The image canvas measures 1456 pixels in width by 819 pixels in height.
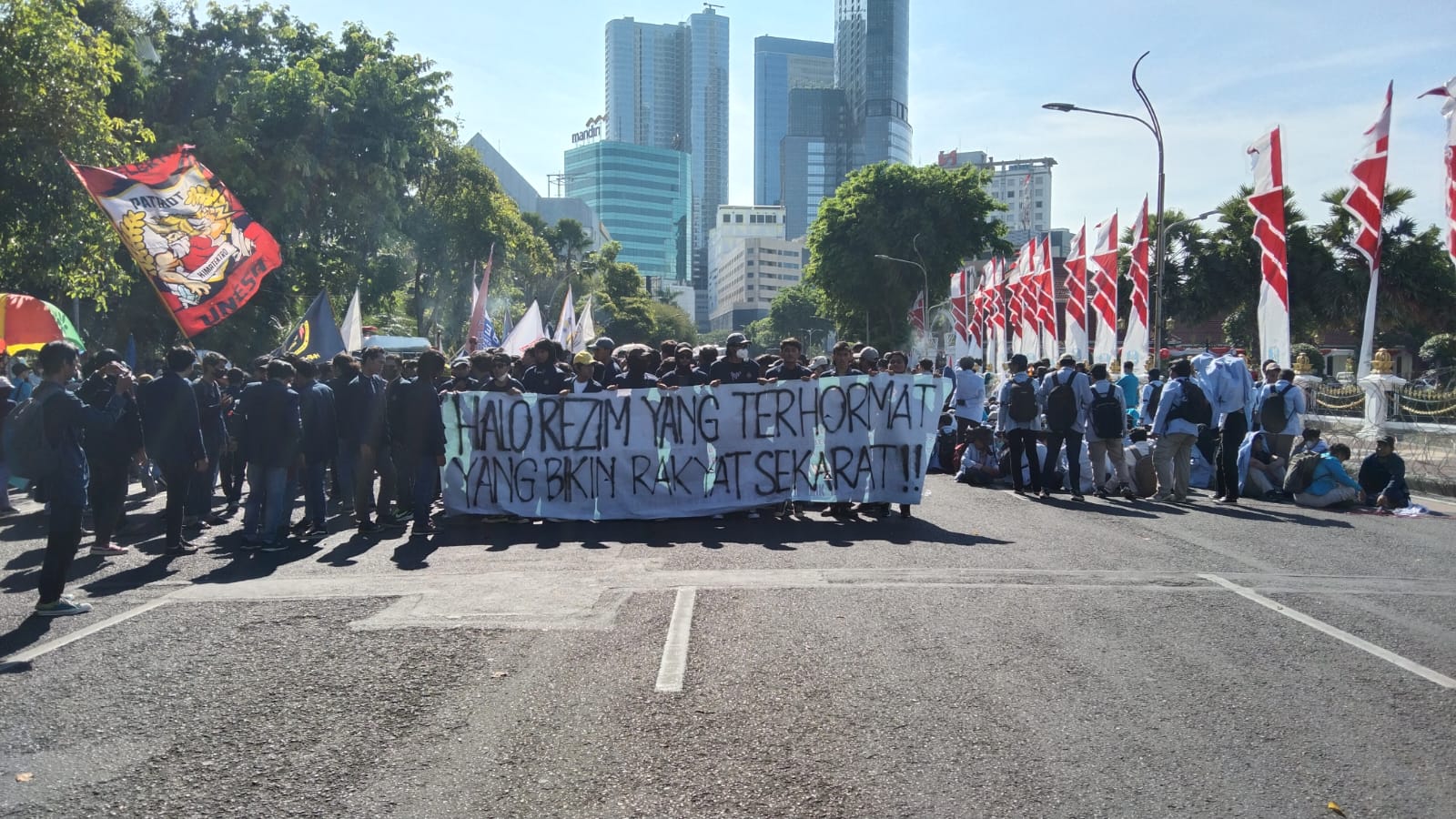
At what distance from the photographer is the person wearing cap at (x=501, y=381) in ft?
37.1

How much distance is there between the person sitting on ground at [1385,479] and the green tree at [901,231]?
41.8 meters

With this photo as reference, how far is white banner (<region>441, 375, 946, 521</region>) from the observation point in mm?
11164

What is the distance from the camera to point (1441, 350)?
4350 cm

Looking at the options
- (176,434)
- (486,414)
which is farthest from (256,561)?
(486,414)

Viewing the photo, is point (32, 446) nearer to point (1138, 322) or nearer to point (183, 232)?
point (183, 232)

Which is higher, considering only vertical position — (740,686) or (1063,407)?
(1063,407)

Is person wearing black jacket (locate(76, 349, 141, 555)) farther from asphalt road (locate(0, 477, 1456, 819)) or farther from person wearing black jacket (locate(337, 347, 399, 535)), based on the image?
person wearing black jacket (locate(337, 347, 399, 535))

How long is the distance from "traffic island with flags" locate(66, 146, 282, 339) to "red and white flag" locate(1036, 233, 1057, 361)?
19722mm

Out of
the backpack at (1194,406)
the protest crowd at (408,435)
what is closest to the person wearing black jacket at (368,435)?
the protest crowd at (408,435)

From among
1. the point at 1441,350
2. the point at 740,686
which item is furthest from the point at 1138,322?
the point at 1441,350

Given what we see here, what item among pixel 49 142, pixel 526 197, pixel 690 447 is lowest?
pixel 690 447

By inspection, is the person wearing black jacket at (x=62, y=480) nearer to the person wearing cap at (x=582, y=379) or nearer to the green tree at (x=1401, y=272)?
the person wearing cap at (x=582, y=379)

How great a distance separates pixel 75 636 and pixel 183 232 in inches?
293

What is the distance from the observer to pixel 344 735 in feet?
14.7
